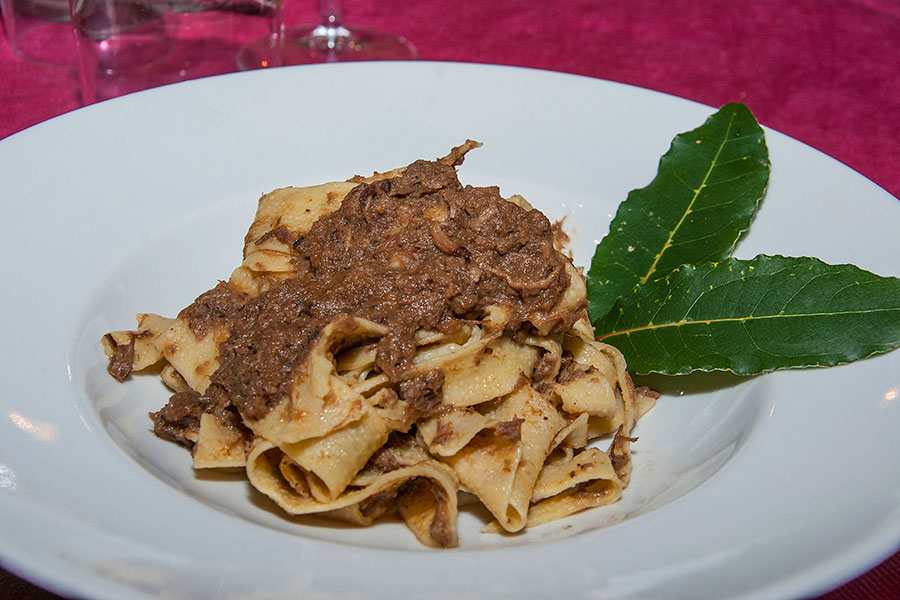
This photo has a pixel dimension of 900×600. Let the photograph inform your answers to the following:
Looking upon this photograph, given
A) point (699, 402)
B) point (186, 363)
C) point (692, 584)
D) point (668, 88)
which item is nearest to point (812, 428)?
point (699, 402)

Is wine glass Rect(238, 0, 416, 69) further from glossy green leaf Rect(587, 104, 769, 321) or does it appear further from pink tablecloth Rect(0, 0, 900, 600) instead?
glossy green leaf Rect(587, 104, 769, 321)

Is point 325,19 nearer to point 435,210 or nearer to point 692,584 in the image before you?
point 435,210

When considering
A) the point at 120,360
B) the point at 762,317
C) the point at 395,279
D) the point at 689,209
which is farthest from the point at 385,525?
the point at 689,209

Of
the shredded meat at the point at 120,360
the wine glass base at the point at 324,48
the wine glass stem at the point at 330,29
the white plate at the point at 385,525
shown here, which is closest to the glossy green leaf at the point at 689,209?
the white plate at the point at 385,525

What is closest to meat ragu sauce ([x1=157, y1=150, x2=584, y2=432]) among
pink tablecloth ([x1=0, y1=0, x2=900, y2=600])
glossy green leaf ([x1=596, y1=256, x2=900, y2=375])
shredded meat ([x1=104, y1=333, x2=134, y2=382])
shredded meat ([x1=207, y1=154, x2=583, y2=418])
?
shredded meat ([x1=207, y1=154, x2=583, y2=418])

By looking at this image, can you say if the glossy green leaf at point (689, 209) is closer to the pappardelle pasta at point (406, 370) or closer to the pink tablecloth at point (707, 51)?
the pappardelle pasta at point (406, 370)

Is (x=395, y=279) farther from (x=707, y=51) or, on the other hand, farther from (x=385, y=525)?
(x=707, y=51)
